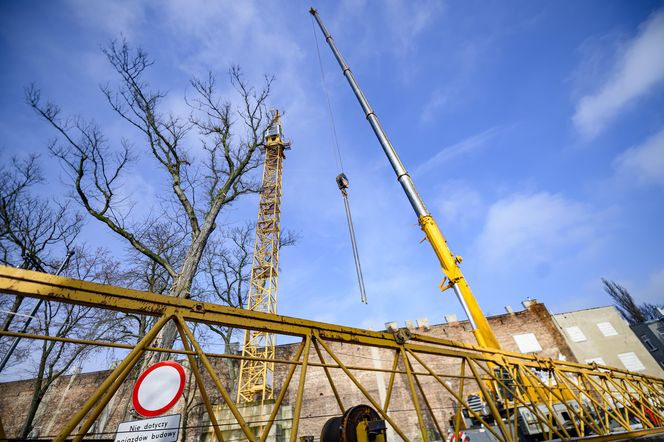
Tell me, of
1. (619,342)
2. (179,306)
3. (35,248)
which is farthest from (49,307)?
(619,342)

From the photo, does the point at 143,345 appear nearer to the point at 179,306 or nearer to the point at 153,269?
the point at 179,306

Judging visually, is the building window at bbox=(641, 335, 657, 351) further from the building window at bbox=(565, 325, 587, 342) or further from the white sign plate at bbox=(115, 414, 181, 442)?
the white sign plate at bbox=(115, 414, 181, 442)

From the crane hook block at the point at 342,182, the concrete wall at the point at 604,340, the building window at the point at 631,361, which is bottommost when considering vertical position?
the building window at the point at 631,361

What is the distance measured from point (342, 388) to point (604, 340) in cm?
1946

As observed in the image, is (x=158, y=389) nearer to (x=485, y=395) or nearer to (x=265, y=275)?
(x=485, y=395)

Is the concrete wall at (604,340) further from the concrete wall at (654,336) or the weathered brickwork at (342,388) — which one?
the concrete wall at (654,336)

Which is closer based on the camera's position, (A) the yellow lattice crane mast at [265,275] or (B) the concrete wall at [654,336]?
(A) the yellow lattice crane mast at [265,275]

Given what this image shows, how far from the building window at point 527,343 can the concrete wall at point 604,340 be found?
8.99ft

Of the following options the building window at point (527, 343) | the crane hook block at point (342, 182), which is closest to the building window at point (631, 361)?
the building window at point (527, 343)

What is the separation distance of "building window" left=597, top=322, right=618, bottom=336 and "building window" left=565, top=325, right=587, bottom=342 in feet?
5.30

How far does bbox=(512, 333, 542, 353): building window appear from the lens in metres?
19.2

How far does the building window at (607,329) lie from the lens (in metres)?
20.7

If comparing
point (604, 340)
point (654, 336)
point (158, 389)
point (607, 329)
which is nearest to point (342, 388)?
point (158, 389)

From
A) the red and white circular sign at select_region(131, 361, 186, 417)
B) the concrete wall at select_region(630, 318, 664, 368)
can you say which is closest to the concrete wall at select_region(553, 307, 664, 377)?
the concrete wall at select_region(630, 318, 664, 368)
